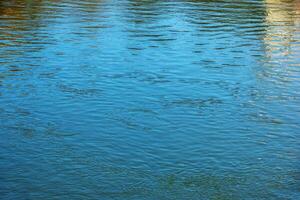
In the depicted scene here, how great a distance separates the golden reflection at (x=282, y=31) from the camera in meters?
48.8

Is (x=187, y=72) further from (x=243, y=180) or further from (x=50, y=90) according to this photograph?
(x=243, y=180)

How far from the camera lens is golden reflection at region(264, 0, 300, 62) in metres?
48.8

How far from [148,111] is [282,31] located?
30.2 metres

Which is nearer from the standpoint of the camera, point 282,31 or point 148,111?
point 148,111

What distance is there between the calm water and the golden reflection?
0.29 meters

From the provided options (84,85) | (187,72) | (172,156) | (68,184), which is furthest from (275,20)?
(68,184)

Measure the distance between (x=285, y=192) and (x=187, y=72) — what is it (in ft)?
63.9

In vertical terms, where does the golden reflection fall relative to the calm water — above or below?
below

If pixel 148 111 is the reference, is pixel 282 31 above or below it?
below

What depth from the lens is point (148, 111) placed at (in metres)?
33.2

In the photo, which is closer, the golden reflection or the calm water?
the calm water

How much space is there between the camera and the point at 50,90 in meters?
37.0

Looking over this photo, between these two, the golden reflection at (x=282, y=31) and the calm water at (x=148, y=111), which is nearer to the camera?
the calm water at (x=148, y=111)

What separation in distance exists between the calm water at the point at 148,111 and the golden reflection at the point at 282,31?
0.95 feet
